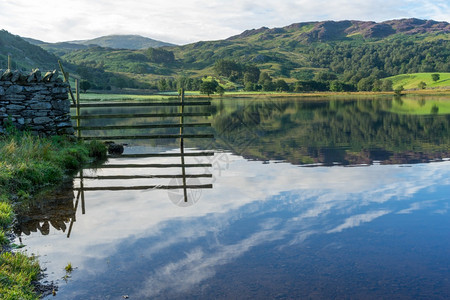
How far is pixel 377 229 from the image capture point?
24.6 ft

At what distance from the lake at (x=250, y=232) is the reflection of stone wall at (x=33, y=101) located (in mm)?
3544

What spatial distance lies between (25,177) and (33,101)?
231 inches

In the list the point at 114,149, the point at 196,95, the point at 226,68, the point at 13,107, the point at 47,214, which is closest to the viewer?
the point at 47,214

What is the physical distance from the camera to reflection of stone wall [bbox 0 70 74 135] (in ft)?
49.5

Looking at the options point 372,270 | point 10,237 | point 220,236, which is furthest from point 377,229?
point 10,237

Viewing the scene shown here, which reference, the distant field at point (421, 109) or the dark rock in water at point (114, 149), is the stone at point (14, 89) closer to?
the dark rock in water at point (114, 149)

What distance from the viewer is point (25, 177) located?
10570 mm

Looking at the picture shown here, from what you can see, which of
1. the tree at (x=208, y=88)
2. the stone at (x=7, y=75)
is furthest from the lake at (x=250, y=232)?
the tree at (x=208, y=88)

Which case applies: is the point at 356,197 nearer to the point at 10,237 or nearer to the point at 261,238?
the point at 261,238

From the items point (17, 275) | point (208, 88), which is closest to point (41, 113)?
point (17, 275)

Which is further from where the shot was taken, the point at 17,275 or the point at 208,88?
the point at 208,88

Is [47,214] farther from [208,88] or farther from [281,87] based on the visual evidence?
[281,87]

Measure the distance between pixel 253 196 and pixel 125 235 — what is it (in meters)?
3.69

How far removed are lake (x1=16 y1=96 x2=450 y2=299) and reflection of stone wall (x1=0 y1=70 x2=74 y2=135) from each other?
3544mm
